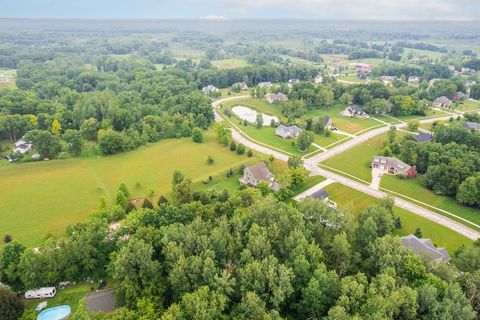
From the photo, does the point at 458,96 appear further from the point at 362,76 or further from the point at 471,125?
the point at 362,76

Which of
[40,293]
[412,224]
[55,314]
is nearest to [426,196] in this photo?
[412,224]

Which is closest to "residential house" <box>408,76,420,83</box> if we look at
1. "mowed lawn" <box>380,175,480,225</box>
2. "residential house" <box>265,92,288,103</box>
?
"residential house" <box>265,92,288,103</box>

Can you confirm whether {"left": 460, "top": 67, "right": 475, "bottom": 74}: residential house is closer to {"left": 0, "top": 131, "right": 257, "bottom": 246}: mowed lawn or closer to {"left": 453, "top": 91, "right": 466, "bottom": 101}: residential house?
{"left": 453, "top": 91, "right": 466, "bottom": 101}: residential house

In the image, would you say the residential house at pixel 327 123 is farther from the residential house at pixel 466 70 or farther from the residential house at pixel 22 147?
the residential house at pixel 466 70

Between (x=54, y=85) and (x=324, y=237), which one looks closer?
(x=324, y=237)

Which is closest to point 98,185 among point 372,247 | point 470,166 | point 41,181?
Result: point 41,181

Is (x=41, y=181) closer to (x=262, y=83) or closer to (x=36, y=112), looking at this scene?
(x=36, y=112)
